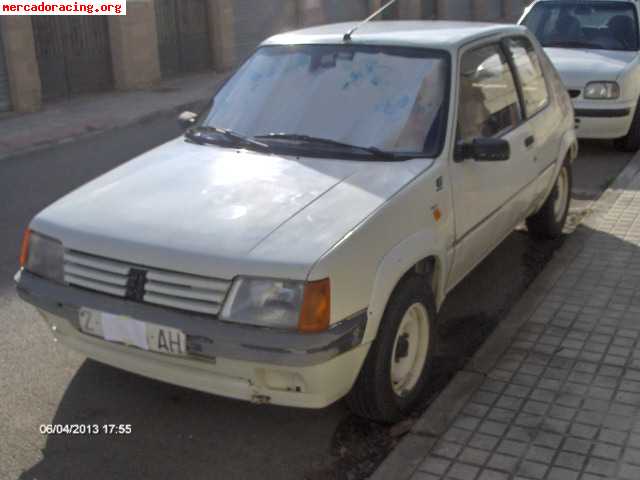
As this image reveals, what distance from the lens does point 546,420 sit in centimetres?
405

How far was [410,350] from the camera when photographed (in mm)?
4238

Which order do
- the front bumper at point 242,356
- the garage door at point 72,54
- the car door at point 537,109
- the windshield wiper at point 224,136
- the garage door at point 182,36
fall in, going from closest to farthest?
the front bumper at point 242,356
the windshield wiper at point 224,136
the car door at point 537,109
the garage door at point 72,54
the garage door at point 182,36

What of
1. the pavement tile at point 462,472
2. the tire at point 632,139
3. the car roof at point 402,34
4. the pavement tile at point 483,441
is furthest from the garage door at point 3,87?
the pavement tile at point 462,472

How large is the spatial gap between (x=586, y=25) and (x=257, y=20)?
34.7 feet

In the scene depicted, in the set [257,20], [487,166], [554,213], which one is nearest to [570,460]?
[487,166]

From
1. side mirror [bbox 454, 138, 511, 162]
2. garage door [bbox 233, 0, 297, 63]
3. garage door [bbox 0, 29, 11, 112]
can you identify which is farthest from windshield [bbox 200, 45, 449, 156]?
garage door [bbox 233, 0, 297, 63]

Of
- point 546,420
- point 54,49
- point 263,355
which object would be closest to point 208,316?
point 263,355

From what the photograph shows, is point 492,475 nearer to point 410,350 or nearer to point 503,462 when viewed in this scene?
point 503,462

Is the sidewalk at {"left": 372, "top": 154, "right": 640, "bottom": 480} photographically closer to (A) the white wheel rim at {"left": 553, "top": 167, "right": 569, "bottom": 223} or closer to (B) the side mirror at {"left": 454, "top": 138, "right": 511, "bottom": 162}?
(A) the white wheel rim at {"left": 553, "top": 167, "right": 569, "bottom": 223}

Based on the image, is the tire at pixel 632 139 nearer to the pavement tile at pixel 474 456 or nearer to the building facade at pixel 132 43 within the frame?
the pavement tile at pixel 474 456

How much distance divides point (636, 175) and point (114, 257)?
20.7 feet

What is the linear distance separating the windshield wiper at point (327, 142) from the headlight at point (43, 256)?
1.30 metres

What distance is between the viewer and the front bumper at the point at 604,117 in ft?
30.8

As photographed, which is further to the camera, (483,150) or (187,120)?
(187,120)
